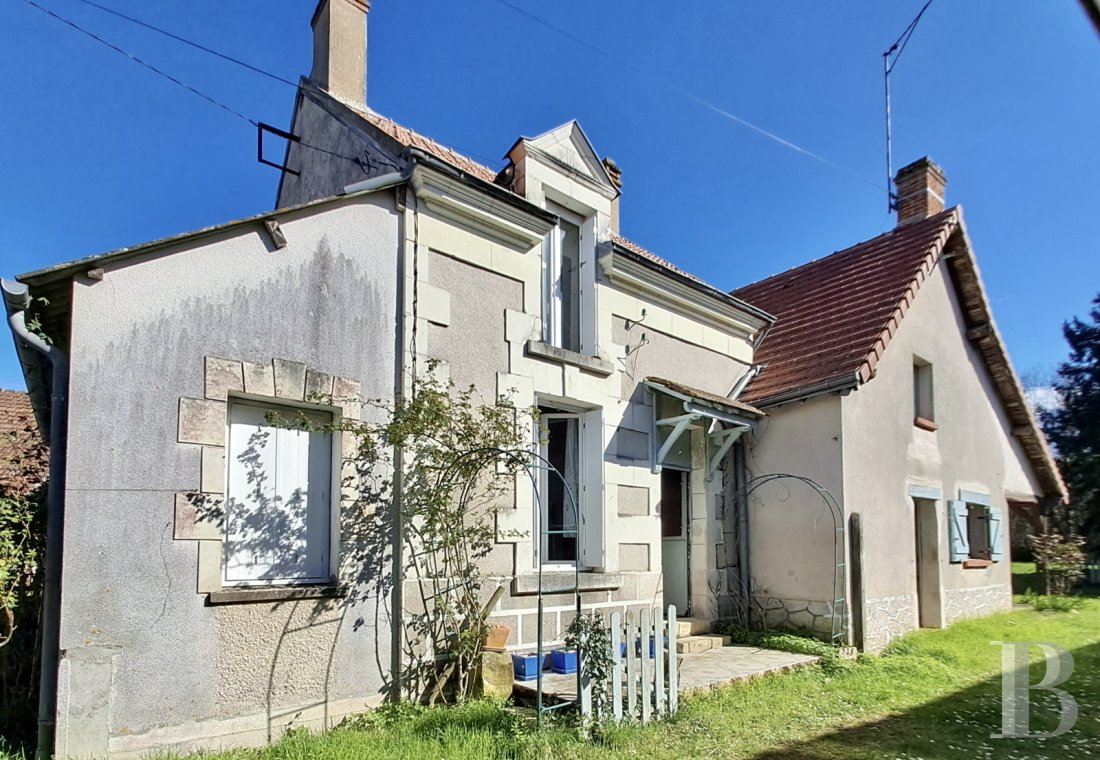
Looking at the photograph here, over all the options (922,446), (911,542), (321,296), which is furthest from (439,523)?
(922,446)

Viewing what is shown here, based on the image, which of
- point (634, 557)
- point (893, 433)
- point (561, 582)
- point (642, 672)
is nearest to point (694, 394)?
point (634, 557)

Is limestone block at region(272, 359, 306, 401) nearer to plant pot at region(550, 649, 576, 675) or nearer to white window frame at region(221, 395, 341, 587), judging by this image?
white window frame at region(221, 395, 341, 587)

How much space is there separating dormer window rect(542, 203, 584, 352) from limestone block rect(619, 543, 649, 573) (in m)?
2.28

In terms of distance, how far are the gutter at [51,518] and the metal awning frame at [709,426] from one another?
5878 millimetres

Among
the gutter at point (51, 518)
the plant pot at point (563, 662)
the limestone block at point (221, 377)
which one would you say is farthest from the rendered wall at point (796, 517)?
the gutter at point (51, 518)

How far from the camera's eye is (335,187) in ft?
26.9

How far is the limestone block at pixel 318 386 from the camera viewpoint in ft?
19.0

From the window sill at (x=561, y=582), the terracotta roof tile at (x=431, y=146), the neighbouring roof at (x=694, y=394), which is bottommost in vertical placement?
the window sill at (x=561, y=582)

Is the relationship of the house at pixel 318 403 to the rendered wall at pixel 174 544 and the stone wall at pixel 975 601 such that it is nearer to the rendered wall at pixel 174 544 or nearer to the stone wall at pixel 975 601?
the rendered wall at pixel 174 544

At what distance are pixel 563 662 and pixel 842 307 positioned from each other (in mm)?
6973

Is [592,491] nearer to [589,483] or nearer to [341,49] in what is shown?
[589,483]

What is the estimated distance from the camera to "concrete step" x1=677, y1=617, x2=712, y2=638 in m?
8.88

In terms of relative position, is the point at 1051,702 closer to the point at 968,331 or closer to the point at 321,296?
the point at 968,331

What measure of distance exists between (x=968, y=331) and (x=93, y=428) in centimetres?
1317
